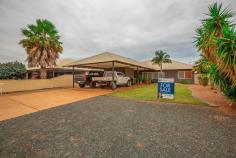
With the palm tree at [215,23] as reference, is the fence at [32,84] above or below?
below

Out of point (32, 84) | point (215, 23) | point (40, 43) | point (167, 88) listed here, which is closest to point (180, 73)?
point (215, 23)

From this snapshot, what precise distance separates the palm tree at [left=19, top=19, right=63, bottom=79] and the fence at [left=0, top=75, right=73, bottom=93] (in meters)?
1.71

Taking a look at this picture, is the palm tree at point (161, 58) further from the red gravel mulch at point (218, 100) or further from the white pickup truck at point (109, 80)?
the red gravel mulch at point (218, 100)

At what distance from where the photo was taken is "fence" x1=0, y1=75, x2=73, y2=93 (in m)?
12.2

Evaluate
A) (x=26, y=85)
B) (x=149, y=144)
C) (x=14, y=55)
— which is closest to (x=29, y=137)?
(x=149, y=144)

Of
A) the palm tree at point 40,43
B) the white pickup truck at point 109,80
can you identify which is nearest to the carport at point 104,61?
the white pickup truck at point 109,80

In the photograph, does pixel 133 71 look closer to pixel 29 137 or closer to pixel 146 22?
pixel 146 22

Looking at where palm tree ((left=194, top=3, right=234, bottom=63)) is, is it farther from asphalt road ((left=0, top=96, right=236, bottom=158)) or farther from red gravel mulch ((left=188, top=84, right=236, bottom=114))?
asphalt road ((left=0, top=96, right=236, bottom=158))

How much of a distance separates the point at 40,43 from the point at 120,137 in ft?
51.1

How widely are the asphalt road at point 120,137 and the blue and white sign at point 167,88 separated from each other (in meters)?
2.96

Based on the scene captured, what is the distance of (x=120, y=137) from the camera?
3225mm

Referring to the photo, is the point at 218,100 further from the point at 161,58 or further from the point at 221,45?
the point at 161,58

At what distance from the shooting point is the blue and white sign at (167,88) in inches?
301

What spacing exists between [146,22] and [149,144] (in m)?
13.6
